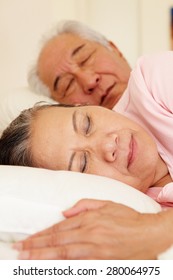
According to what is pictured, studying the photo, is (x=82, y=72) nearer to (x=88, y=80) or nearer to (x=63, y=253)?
(x=88, y=80)

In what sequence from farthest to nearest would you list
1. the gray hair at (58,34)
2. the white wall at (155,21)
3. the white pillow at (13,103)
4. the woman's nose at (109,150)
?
the white wall at (155,21)
the gray hair at (58,34)
the white pillow at (13,103)
the woman's nose at (109,150)

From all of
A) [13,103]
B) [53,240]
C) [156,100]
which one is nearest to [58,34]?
[13,103]

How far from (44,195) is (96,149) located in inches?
13.0

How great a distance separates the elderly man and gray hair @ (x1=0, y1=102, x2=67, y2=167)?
69 centimetres

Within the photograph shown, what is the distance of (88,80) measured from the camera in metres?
2.03

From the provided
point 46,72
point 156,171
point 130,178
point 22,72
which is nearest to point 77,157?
point 130,178

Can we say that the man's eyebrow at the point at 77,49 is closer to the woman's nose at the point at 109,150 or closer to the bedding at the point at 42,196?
the woman's nose at the point at 109,150

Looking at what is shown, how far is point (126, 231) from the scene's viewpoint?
876 millimetres

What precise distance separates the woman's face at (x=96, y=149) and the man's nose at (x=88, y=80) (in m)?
0.74

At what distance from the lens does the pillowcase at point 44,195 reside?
3.15 feet

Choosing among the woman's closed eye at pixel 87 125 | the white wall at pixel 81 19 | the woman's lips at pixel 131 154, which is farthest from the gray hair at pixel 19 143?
the white wall at pixel 81 19
